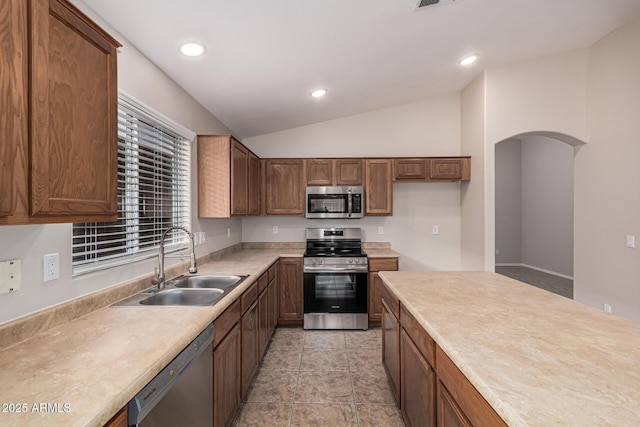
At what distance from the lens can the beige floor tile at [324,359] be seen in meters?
2.63

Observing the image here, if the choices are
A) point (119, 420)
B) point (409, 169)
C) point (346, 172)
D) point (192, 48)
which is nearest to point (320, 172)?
point (346, 172)

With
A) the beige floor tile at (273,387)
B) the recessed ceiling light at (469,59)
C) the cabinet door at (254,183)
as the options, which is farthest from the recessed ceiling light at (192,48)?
the recessed ceiling light at (469,59)

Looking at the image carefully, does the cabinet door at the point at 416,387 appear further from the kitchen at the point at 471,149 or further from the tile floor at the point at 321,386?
the kitchen at the point at 471,149

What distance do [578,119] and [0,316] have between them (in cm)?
507

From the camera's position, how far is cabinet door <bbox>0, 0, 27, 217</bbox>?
780 millimetres

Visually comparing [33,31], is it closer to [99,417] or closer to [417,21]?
[99,417]

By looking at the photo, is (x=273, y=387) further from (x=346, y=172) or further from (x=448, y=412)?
(x=346, y=172)

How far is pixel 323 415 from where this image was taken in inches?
79.7

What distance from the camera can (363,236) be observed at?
13.7 feet

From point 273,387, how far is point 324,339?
3.22ft

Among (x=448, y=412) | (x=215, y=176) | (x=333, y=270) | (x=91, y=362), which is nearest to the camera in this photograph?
(x=91, y=362)

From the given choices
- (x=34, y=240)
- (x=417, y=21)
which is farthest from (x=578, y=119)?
(x=34, y=240)

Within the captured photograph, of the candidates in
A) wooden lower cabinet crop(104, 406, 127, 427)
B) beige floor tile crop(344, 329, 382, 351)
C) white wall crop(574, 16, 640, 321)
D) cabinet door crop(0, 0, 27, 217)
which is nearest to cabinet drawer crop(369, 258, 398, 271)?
beige floor tile crop(344, 329, 382, 351)

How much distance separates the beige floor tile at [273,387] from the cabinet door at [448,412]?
1.36 meters
